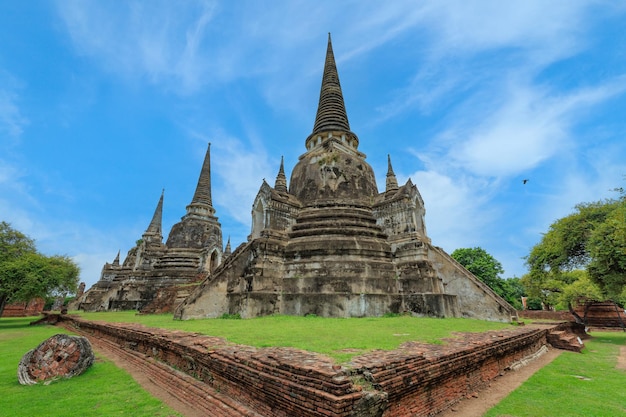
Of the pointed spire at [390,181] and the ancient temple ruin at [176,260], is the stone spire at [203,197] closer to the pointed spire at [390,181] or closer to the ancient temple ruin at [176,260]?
the ancient temple ruin at [176,260]

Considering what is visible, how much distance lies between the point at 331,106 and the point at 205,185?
1601 cm

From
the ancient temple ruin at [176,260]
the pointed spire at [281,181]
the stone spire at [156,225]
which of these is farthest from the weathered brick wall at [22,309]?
the pointed spire at [281,181]

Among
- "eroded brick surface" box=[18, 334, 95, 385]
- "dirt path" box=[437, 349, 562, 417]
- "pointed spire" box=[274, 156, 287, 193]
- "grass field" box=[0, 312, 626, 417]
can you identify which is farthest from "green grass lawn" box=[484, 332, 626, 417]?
"pointed spire" box=[274, 156, 287, 193]

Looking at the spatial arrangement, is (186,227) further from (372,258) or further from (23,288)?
(372,258)

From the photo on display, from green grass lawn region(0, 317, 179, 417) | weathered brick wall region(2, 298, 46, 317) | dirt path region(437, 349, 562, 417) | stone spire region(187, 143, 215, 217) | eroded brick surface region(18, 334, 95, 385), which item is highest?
stone spire region(187, 143, 215, 217)

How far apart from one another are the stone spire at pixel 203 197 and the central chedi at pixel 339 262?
14.2 metres

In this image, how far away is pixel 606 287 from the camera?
14.4m

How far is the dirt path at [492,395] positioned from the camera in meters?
4.89

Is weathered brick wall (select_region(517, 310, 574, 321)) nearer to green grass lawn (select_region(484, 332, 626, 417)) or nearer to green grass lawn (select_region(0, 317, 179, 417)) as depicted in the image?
green grass lawn (select_region(484, 332, 626, 417))

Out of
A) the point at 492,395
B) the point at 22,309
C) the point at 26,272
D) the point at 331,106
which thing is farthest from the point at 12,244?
the point at 492,395

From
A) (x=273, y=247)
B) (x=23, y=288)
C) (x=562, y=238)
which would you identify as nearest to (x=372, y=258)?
(x=273, y=247)

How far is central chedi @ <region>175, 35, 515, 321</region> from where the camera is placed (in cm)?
1326

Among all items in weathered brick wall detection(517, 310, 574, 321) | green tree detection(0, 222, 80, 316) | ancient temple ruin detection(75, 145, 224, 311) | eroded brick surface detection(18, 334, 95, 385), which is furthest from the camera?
weathered brick wall detection(517, 310, 574, 321)

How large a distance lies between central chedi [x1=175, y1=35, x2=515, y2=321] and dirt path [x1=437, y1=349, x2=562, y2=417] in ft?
18.2
